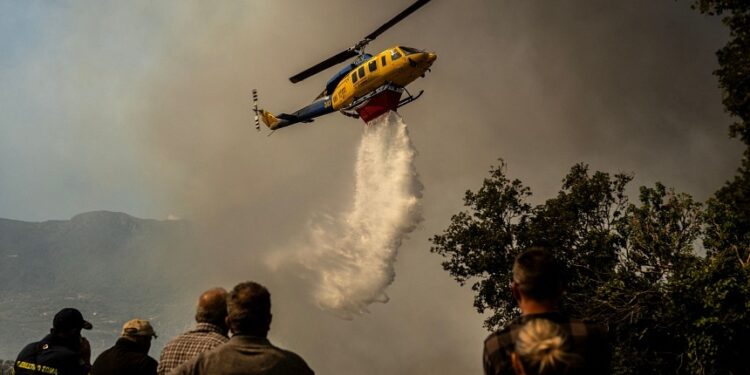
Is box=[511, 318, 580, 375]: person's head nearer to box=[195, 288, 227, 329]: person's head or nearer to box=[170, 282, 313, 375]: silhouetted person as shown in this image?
box=[170, 282, 313, 375]: silhouetted person

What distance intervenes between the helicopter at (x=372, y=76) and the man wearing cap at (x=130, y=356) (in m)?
27.4

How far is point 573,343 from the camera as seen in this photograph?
12.7 feet

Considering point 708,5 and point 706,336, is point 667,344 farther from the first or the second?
point 708,5

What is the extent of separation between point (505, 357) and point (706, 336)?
28034mm

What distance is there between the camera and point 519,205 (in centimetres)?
4562

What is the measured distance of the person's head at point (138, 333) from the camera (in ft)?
21.9

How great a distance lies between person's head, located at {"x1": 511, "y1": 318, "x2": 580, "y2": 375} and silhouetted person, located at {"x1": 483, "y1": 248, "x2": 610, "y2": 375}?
1.68 feet

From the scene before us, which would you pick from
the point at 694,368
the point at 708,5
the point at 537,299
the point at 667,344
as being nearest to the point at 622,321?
the point at 667,344

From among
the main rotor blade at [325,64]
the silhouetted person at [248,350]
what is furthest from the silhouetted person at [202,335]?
the main rotor blade at [325,64]

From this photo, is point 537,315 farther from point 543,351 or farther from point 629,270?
point 629,270

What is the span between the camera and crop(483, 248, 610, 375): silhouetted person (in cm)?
404

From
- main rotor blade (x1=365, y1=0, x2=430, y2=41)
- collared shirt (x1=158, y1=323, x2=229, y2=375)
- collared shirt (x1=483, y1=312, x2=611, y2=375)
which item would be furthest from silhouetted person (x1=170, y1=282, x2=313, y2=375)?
main rotor blade (x1=365, y1=0, x2=430, y2=41)

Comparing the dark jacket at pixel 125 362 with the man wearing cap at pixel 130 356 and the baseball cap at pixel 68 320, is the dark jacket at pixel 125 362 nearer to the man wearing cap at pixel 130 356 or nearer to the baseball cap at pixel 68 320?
the man wearing cap at pixel 130 356

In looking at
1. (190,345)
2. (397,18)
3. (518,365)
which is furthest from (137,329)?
(397,18)
